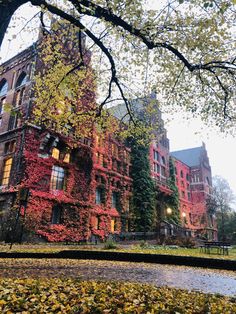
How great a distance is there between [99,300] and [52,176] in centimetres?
2138

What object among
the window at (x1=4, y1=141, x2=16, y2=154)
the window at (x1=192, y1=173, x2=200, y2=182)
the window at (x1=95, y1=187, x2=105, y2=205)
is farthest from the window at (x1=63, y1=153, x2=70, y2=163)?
the window at (x1=192, y1=173, x2=200, y2=182)

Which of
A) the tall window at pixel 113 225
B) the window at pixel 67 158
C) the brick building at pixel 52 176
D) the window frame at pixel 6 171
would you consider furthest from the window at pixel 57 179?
the tall window at pixel 113 225

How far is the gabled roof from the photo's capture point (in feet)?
202

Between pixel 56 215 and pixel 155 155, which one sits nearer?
pixel 56 215

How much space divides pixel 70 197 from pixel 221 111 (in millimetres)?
17901

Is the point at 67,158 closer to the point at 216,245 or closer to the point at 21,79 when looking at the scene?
the point at 21,79

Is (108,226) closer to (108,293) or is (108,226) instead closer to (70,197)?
(70,197)

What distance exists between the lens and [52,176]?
25.1 meters

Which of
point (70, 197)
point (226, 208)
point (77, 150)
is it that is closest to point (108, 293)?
point (70, 197)

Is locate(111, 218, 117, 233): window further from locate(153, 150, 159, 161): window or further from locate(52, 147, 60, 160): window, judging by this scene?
locate(153, 150, 159, 161): window

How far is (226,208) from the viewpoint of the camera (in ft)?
174

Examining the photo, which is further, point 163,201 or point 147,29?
Answer: point 163,201

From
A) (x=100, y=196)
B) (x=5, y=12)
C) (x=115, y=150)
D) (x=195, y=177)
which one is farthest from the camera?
(x=195, y=177)

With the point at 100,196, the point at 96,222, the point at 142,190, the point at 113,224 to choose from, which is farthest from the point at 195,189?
the point at 96,222
